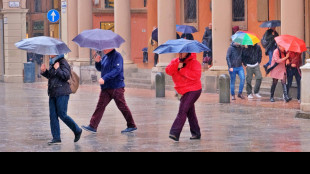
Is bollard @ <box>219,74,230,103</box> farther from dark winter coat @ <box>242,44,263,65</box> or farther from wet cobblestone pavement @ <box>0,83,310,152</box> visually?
dark winter coat @ <box>242,44,263,65</box>

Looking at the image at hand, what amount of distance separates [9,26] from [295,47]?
17.7 meters

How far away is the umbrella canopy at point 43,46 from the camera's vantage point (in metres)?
11.9

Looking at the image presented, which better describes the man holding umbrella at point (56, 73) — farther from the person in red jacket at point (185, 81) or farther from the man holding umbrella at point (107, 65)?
the person in red jacket at point (185, 81)

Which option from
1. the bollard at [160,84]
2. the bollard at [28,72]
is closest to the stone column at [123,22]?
the bollard at [160,84]

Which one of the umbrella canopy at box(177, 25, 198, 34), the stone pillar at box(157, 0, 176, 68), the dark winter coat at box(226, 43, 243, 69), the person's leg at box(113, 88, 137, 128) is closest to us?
the person's leg at box(113, 88, 137, 128)

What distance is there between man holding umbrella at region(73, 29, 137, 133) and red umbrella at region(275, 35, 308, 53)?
5945mm

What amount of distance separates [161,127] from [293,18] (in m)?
6.63

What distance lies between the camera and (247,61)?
20109 millimetres

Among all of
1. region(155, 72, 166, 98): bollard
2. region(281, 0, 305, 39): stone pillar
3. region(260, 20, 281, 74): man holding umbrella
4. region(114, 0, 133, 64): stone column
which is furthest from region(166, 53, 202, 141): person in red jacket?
region(114, 0, 133, 64): stone column

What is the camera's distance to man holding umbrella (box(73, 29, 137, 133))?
13.0 m

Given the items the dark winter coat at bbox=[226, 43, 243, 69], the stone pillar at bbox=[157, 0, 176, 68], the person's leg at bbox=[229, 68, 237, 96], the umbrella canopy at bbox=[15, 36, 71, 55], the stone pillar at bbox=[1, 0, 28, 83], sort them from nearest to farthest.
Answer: the umbrella canopy at bbox=[15, 36, 71, 55] < the dark winter coat at bbox=[226, 43, 243, 69] < the person's leg at bbox=[229, 68, 237, 96] < the stone pillar at bbox=[157, 0, 176, 68] < the stone pillar at bbox=[1, 0, 28, 83]

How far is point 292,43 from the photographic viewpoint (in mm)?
18203
